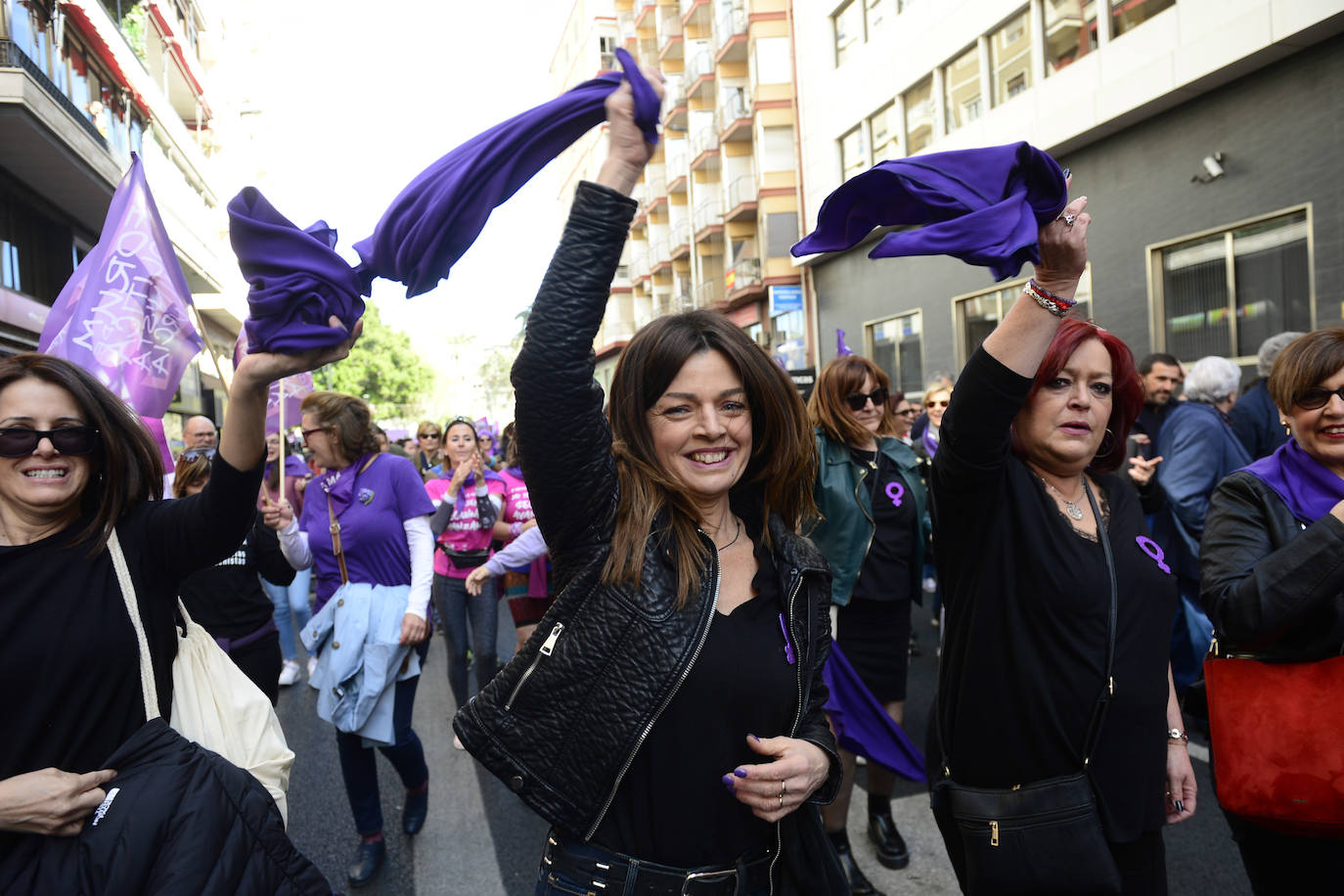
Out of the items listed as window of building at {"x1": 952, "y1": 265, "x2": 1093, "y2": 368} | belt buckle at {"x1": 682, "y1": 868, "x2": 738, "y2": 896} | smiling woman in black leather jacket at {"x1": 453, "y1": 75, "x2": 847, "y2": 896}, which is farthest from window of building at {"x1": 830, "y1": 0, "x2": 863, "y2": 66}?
belt buckle at {"x1": 682, "y1": 868, "x2": 738, "y2": 896}

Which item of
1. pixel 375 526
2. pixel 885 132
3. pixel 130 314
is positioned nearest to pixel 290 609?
pixel 375 526

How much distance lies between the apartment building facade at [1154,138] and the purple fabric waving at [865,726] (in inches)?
381

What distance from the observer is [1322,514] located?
2.39m

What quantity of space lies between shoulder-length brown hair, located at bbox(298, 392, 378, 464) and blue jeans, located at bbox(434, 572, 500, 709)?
1.63 m

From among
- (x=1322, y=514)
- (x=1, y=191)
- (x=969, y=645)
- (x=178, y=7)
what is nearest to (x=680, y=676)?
(x=969, y=645)

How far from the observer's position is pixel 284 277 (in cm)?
179

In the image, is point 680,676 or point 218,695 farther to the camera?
point 218,695

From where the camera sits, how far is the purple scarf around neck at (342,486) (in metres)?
4.43

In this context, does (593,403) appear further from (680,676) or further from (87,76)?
(87,76)

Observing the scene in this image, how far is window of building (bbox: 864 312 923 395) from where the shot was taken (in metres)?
19.0

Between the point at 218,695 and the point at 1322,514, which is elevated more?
the point at 1322,514

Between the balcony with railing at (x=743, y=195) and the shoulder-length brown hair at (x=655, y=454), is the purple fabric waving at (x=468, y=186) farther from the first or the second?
the balcony with railing at (x=743, y=195)

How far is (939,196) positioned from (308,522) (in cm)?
374

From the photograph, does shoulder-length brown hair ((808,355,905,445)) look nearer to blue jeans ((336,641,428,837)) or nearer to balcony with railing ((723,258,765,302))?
blue jeans ((336,641,428,837))
